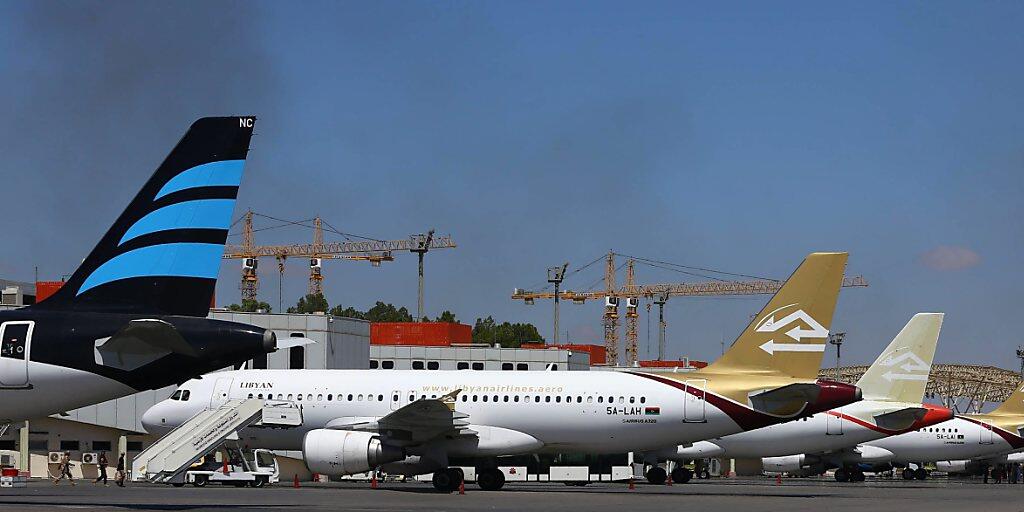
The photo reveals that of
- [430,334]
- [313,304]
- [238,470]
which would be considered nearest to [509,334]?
[313,304]

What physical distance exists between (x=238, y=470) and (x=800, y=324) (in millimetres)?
17602

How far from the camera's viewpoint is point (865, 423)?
48.7 meters

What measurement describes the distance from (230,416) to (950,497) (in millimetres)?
20888

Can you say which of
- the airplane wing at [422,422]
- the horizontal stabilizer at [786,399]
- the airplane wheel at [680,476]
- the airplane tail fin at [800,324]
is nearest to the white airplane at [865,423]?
the airplane wheel at [680,476]

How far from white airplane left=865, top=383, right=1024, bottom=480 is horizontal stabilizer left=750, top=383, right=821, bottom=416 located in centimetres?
2451

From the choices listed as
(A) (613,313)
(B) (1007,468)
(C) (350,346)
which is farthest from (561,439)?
(A) (613,313)

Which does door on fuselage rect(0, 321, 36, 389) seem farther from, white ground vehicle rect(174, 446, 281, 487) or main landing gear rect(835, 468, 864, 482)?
main landing gear rect(835, 468, 864, 482)

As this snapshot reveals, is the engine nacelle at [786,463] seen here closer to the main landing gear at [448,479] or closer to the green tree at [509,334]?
the main landing gear at [448,479]

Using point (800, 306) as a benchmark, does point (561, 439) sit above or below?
below

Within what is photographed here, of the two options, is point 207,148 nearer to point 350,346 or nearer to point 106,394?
point 106,394

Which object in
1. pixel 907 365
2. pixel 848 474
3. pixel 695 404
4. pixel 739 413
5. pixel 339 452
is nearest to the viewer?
pixel 339 452

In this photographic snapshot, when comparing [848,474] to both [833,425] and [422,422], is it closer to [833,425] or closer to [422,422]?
[833,425]

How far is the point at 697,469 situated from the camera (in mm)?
→ 61812

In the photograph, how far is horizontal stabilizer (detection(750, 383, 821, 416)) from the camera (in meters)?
36.2
